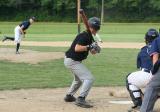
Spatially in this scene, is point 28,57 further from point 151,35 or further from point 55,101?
point 151,35

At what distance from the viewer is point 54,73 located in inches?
591

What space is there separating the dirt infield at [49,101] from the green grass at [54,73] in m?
0.93

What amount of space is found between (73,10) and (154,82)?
210ft

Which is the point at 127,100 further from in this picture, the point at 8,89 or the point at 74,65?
the point at 8,89

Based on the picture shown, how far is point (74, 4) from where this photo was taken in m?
72.1

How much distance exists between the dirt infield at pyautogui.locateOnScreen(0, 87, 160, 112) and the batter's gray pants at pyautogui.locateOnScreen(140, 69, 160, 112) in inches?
58.1

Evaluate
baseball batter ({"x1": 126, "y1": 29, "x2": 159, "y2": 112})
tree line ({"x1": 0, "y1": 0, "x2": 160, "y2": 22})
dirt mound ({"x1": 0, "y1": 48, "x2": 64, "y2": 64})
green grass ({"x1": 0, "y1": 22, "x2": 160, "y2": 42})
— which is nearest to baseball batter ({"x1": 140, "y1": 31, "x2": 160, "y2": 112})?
baseball batter ({"x1": 126, "y1": 29, "x2": 159, "y2": 112})

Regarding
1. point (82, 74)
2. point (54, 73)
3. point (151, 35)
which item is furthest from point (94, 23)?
point (54, 73)

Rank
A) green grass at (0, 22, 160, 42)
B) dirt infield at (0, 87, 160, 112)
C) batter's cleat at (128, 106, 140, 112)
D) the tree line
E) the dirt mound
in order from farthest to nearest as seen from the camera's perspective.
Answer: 1. the tree line
2. green grass at (0, 22, 160, 42)
3. the dirt mound
4. dirt infield at (0, 87, 160, 112)
5. batter's cleat at (128, 106, 140, 112)

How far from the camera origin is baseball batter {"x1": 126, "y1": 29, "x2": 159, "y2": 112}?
848cm

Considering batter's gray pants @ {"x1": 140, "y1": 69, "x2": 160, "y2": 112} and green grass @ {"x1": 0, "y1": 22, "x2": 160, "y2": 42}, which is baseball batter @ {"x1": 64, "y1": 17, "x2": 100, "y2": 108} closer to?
batter's gray pants @ {"x1": 140, "y1": 69, "x2": 160, "y2": 112}

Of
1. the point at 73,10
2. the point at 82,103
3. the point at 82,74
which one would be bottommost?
the point at 73,10

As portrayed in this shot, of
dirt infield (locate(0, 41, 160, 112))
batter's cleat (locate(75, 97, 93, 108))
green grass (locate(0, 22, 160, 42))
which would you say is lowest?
green grass (locate(0, 22, 160, 42))

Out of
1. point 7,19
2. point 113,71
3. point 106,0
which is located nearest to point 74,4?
point 106,0
